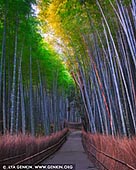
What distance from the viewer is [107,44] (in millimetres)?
7047

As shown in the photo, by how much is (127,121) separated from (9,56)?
4.23 meters

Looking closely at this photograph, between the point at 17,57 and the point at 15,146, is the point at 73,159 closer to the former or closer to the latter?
the point at 17,57

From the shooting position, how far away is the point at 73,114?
34938 millimetres

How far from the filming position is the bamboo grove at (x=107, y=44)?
20.7 ft

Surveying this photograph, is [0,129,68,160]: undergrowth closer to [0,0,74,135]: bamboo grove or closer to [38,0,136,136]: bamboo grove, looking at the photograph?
[0,0,74,135]: bamboo grove

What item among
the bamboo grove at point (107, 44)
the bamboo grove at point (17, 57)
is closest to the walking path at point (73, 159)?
the bamboo grove at point (107, 44)

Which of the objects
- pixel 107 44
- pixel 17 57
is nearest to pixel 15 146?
pixel 107 44

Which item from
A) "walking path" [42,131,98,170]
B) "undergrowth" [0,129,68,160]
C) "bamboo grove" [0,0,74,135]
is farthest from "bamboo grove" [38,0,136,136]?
"undergrowth" [0,129,68,160]

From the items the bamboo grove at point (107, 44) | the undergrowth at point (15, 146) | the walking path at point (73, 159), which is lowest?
the walking path at point (73, 159)

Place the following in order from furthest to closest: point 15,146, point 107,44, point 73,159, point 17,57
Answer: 1. point 17,57
2. point 73,159
3. point 107,44
4. point 15,146

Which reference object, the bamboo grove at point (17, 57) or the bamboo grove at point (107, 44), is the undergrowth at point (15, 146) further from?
the bamboo grove at point (107, 44)

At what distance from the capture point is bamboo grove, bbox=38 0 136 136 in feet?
20.7

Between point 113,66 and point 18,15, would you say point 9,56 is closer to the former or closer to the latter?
point 18,15

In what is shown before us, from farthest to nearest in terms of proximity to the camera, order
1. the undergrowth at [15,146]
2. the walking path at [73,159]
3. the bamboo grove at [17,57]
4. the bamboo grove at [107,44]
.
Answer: the walking path at [73,159], the bamboo grove at [17,57], the bamboo grove at [107,44], the undergrowth at [15,146]
